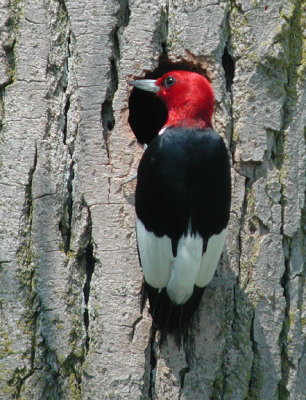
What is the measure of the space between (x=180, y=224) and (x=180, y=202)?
10 cm

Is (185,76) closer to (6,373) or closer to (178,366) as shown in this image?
(178,366)

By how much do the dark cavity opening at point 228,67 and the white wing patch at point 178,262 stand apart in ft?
2.56

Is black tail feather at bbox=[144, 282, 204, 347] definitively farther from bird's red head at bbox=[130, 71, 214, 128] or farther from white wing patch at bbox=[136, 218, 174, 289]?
bird's red head at bbox=[130, 71, 214, 128]

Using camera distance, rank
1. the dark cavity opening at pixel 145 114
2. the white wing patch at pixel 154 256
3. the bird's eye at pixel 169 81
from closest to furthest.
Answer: the white wing patch at pixel 154 256 → the bird's eye at pixel 169 81 → the dark cavity opening at pixel 145 114

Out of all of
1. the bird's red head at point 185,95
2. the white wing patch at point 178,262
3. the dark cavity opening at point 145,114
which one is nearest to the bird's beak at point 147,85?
the bird's red head at point 185,95

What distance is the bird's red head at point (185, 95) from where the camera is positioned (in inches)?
130

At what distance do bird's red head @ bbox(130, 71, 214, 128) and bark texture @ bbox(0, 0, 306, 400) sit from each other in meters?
0.08

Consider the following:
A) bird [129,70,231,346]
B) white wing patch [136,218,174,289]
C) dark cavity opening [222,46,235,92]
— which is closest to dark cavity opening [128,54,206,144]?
dark cavity opening [222,46,235,92]

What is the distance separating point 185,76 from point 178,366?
1.36 m

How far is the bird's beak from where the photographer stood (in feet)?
11.0

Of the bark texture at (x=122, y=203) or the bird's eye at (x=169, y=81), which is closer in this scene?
the bark texture at (x=122, y=203)

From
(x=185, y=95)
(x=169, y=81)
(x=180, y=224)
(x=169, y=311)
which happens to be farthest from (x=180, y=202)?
(x=169, y=81)

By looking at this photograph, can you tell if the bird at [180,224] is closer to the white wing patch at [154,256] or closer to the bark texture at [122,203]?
the white wing patch at [154,256]

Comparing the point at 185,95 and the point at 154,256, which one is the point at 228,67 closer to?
the point at 185,95
